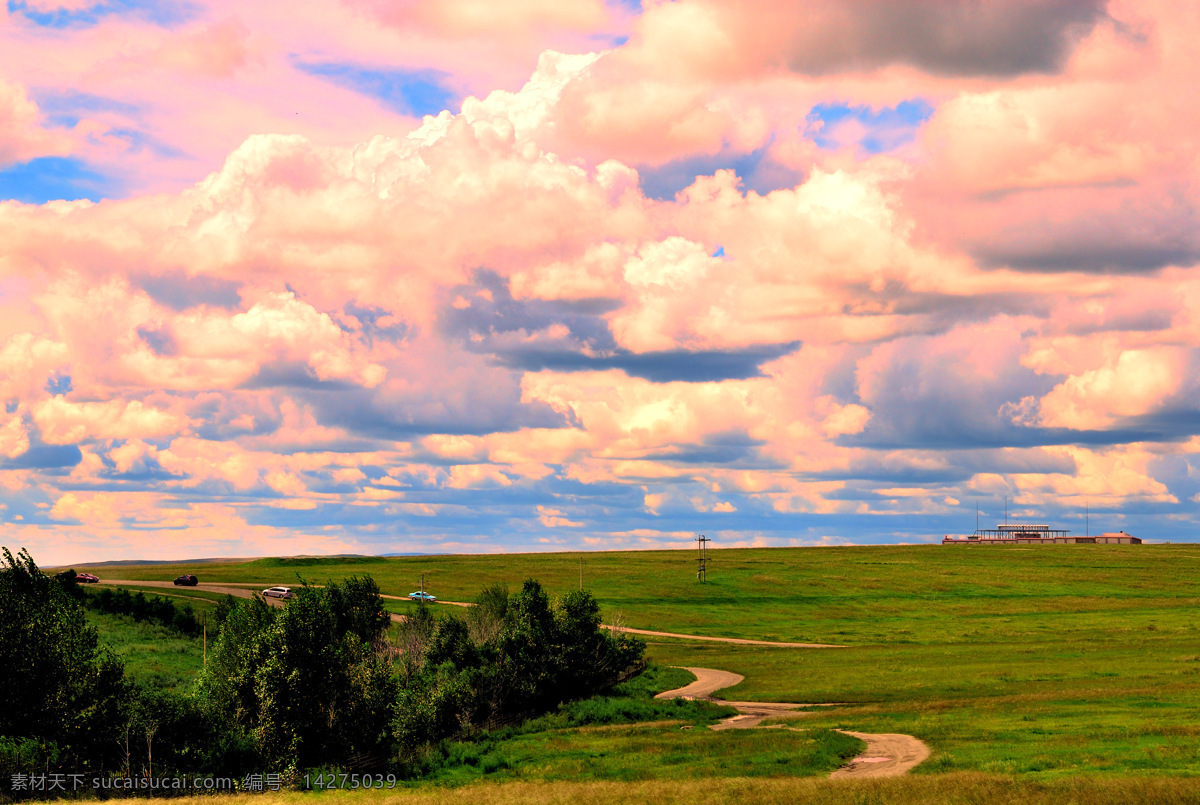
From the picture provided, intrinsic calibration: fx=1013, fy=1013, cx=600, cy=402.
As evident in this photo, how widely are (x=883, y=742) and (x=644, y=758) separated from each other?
16.4 m

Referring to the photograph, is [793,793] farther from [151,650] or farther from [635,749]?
[151,650]

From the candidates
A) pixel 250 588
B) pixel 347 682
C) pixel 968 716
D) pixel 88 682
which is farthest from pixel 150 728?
pixel 250 588

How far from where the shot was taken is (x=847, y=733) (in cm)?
7331

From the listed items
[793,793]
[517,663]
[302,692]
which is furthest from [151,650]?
[793,793]

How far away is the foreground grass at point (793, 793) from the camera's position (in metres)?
45.0

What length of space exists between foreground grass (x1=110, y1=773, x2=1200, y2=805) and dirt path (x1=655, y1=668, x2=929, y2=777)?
5904 mm

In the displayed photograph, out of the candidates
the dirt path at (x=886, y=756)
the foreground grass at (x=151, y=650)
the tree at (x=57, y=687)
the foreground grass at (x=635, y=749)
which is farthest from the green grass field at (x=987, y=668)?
the tree at (x=57, y=687)

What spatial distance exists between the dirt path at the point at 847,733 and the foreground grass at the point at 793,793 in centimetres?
590

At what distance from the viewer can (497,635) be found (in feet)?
364

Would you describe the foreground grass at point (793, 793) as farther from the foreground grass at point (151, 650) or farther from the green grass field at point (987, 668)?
the foreground grass at point (151, 650)

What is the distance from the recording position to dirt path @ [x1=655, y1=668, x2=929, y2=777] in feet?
195

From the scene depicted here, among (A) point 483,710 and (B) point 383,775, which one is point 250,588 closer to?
(A) point 483,710

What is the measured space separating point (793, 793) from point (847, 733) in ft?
83.4

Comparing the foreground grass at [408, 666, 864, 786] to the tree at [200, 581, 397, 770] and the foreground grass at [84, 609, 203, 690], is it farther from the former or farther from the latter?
the foreground grass at [84, 609, 203, 690]
